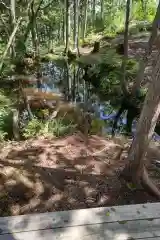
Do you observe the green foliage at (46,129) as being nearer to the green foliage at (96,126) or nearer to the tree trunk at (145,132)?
the green foliage at (96,126)

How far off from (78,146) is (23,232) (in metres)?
2.54

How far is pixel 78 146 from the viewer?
4.93 meters

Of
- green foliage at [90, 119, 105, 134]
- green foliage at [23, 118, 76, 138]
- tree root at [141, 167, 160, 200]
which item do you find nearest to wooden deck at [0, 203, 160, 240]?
tree root at [141, 167, 160, 200]

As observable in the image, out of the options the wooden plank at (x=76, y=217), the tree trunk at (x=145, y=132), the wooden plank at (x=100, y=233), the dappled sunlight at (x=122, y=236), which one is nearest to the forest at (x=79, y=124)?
the tree trunk at (x=145, y=132)

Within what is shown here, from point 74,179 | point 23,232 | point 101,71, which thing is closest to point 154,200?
point 74,179

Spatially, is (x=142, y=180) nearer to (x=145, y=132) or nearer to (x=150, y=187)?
(x=150, y=187)

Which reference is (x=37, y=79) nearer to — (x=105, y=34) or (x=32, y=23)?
(x=32, y=23)

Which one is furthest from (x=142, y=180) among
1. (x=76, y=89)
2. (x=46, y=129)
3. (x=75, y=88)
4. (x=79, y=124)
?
(x=75, y=88)

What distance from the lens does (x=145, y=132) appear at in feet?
10.4

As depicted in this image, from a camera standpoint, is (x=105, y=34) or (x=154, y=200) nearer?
(x=154, y=200)

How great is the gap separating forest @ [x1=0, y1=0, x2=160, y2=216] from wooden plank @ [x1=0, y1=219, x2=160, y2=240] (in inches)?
21.4

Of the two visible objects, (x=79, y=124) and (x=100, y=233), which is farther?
(x=79, y=124)

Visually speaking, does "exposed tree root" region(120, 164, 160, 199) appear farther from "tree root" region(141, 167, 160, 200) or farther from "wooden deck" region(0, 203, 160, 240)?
"wooden deck" region(0, 203, 160, 240)

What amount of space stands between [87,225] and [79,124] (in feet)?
19.4
